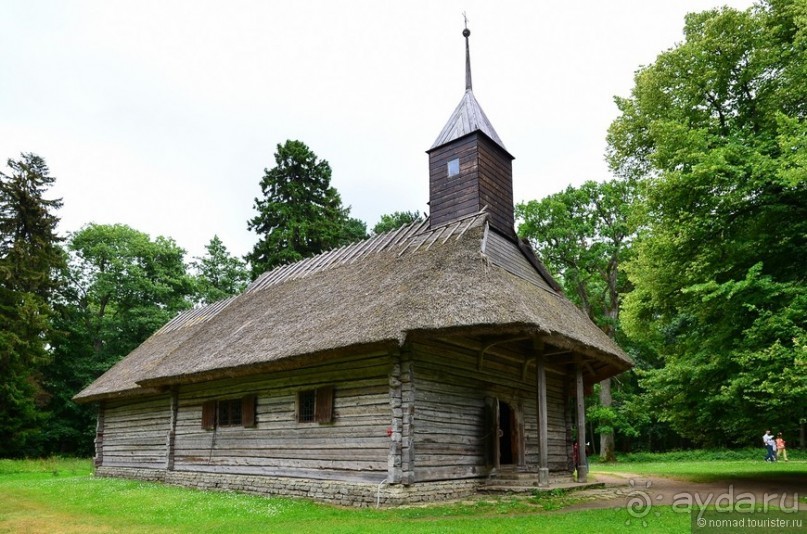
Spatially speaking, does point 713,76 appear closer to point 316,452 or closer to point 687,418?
point 687,418

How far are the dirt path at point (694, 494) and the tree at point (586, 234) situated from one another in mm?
13068

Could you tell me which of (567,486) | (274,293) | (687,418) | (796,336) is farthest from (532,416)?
(274,293)

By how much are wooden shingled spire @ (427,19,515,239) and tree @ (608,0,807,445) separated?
13.7ft

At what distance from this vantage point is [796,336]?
41.5 feet

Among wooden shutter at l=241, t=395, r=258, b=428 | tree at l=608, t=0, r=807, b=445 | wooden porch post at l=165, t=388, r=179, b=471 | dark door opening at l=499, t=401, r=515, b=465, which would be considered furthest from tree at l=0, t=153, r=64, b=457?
tree at l=608, t=0, r=807, b=445

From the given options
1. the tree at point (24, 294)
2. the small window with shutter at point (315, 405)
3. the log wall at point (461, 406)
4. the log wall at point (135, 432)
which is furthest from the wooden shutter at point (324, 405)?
the tree at point (24, 294)

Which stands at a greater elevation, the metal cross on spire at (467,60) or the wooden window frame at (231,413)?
the metal cross on spire at (467,60)

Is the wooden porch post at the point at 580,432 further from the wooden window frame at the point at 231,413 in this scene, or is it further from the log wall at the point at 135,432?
the log wall at the point at 135,432

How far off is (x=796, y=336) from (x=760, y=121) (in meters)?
6.69

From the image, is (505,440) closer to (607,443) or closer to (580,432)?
(580,432)

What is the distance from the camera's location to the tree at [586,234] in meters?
28.9

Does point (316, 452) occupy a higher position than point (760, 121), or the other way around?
point (760, 121)

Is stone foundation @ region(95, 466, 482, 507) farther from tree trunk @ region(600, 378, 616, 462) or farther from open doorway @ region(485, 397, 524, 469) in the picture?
tree trunk @ region(600, 378, 616, 462)

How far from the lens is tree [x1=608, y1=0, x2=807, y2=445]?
528 inches
